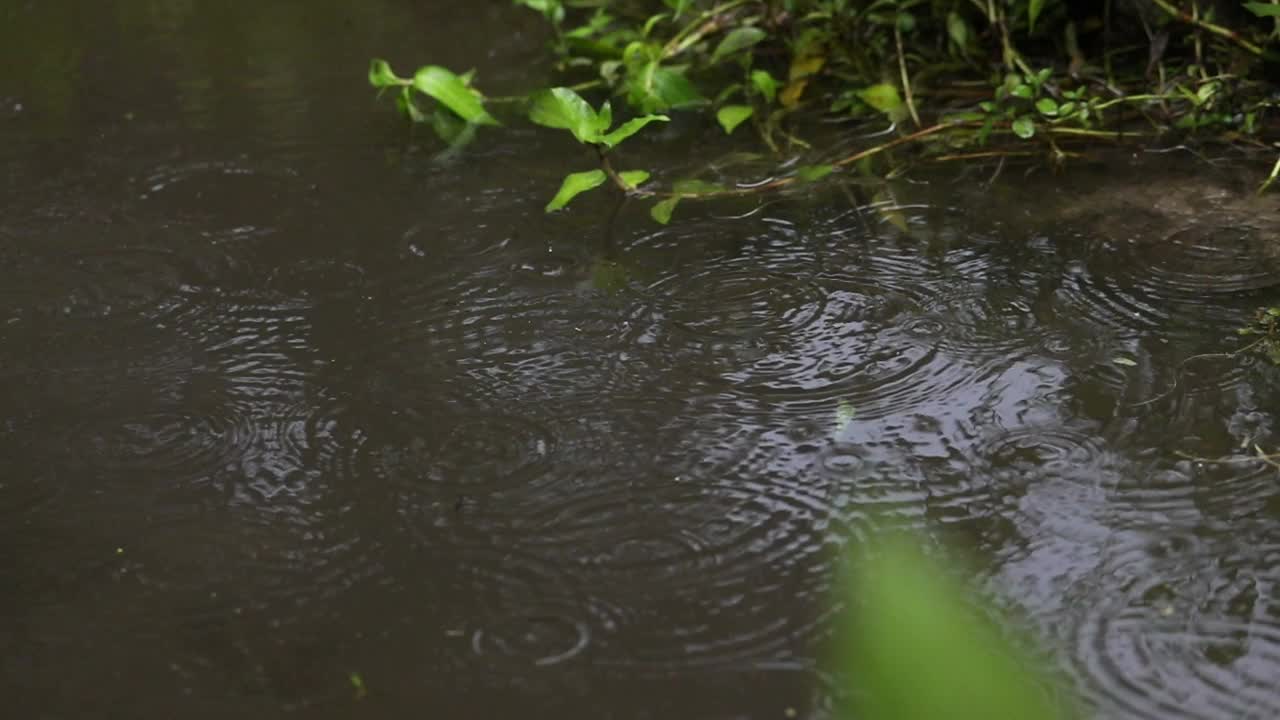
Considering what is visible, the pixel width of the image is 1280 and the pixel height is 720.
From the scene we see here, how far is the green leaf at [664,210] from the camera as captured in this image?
2.41 meters

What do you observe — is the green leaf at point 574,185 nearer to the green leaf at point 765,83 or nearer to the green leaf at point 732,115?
the green leaf at point 732,115

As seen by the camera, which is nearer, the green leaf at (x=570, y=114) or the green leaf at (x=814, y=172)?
the green leaf at (x=570, y=114)

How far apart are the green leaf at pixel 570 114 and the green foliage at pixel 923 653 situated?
3.52ft

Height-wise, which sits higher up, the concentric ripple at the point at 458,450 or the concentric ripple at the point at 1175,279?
the concentric ripple at the point at 458,450

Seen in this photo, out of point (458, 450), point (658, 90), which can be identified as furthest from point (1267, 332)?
point (658, 90)

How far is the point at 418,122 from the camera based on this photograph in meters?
2.94

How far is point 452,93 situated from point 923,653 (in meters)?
1.75

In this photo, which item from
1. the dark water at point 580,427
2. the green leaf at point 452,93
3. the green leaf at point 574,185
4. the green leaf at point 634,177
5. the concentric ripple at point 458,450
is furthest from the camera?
the green leaf at point 452,93

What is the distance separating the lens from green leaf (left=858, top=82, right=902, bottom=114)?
9.14 feet

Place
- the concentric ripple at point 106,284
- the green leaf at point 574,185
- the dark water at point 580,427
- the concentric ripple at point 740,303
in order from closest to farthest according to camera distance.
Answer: the dark water at point 580,427 < the concentric ripple at point 740,303 < the concentric ripple at point 106,284 < the green leaf at point 574,185

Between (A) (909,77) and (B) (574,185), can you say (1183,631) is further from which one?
(A) (909,77)

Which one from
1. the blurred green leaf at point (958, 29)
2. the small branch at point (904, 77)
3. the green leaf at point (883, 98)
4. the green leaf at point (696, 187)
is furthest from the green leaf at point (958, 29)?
the green leaf at point (696, 187)

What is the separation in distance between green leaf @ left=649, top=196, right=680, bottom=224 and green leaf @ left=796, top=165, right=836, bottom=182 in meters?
0.27

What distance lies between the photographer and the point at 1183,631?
1447mm
